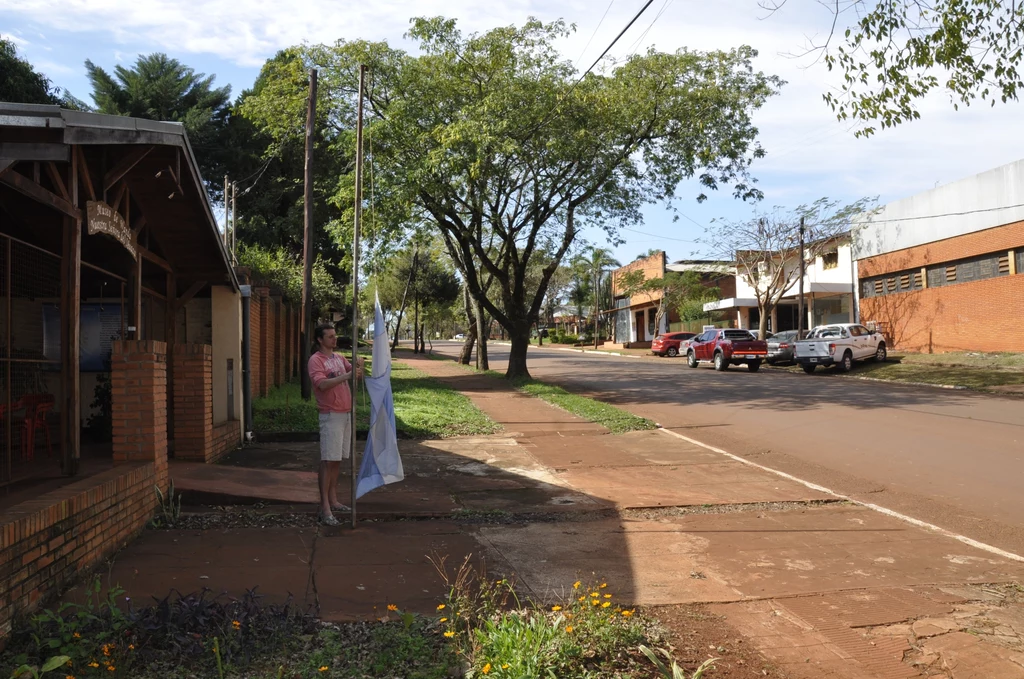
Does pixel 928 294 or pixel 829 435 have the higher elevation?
pixel 928 294

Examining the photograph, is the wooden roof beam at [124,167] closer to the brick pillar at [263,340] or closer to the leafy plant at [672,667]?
the leafy plant at [672,667]

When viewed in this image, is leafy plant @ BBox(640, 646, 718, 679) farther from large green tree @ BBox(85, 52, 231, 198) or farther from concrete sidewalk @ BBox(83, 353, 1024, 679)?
large green tree @ BBox(85, 52, 231, 198)

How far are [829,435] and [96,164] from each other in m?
10.8

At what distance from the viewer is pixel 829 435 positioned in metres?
12.8

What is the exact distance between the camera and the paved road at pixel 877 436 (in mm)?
8352

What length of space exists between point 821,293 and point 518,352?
68.3 feet

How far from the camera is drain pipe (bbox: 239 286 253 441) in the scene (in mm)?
11570

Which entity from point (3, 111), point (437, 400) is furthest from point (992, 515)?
point (437, 400)

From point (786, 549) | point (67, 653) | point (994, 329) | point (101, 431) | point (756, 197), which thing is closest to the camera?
point (67, 653)

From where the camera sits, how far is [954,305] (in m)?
28.5

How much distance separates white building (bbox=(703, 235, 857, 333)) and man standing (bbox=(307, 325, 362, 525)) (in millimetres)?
31844

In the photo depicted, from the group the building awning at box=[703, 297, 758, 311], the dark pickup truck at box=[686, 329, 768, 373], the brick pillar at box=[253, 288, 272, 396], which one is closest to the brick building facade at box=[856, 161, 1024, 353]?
the dark pickup truck at box=[686, 329, 768, 373]

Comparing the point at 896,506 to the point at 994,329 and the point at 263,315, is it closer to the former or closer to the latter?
the point at 263,315

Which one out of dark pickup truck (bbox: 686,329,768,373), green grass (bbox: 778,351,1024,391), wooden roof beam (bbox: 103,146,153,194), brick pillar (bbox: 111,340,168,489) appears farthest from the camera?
dark pickup truck (bbox: 686,329,768,373)
